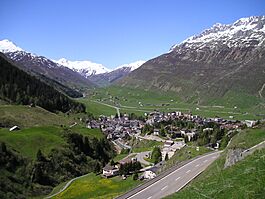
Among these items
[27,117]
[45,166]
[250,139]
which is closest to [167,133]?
[27,117]

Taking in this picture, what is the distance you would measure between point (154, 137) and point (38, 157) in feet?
211

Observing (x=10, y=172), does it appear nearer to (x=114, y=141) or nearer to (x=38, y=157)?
(x=38, y=157)

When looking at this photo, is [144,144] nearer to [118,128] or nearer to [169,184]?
[118,128]

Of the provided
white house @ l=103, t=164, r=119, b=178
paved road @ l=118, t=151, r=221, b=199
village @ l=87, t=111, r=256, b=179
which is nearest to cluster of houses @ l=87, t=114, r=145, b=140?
village @ l=87, t=111, r=256, b=179

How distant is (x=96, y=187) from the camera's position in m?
70.3

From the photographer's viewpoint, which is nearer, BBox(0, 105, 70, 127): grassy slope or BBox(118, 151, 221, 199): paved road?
BBox(118, 151, 221, 199): paved road

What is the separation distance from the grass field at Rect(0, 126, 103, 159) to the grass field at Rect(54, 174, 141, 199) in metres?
25.1

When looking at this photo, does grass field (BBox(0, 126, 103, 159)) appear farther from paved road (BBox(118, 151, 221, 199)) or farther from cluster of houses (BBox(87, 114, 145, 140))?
paved road (BBox(118, 151, 221, 199))

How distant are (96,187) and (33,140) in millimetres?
42470

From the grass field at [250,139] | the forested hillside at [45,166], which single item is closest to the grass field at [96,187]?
the forested hillside at [45,166]

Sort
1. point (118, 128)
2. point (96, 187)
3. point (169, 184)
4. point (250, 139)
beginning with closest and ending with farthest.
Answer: point (250, 139) → point (169, 184) → point (96, 187) → point (118, 128)

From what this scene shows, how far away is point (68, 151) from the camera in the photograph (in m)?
106

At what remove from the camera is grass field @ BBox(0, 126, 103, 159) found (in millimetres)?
97231

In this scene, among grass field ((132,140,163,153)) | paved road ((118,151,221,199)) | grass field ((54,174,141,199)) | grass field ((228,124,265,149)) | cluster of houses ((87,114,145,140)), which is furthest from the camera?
cluster of houses ((87,114,145,140))
